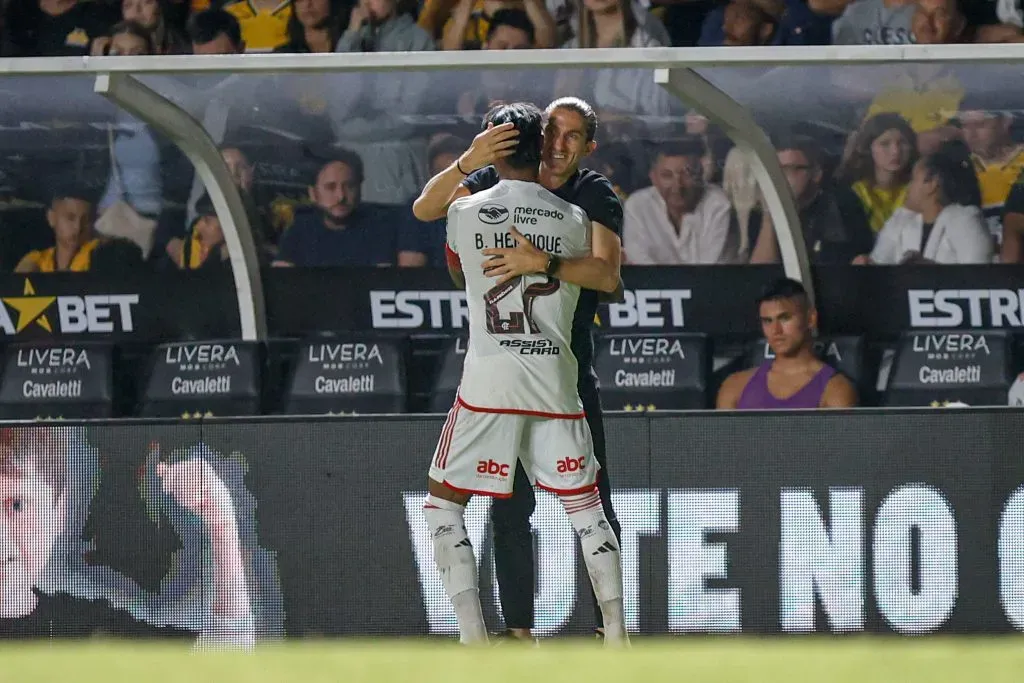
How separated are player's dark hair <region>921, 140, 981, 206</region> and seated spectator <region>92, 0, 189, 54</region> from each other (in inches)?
161

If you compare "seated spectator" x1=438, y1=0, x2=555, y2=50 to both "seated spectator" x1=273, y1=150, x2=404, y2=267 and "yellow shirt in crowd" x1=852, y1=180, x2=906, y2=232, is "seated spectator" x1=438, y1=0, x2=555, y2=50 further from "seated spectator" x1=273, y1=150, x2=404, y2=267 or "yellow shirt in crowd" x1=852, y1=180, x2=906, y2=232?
"yellow shirt in crowd" x1=852, y1=180, x2=906, y2=232

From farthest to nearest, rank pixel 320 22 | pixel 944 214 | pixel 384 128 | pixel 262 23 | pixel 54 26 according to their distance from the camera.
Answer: pixel 54 26, pixel 262 23, pixel 320 22, pixel 384 128, pixel 944 214

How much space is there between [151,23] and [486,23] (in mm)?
1844

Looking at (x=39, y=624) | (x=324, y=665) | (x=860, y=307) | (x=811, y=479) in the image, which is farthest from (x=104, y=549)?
(x=860, y=307)

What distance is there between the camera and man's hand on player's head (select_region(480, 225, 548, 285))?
4930 mm

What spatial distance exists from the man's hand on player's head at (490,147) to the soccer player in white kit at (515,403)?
51 mm

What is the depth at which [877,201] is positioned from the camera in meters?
8.99

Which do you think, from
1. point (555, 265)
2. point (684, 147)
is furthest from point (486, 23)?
point (555, 265)

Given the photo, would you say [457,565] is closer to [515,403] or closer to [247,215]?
[515,403]

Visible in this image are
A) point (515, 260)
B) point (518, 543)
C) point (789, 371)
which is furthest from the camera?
point (789, 371)

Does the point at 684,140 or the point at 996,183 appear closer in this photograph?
the point at 996,183

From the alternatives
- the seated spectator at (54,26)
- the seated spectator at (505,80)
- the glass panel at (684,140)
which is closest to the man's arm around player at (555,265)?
the glass panel at (684,140)

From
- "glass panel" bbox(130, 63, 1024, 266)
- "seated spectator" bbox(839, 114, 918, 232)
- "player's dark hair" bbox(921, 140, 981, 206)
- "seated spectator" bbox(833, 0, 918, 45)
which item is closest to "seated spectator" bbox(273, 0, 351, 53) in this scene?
"glass panel" bbox(130, 63, 1024, 266)

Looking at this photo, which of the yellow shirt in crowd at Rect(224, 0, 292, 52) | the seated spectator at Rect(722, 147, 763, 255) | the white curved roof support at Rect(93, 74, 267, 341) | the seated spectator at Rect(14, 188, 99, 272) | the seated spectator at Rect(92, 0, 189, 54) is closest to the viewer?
the white curved roof support at Rect(93, 74, 267, 341)
